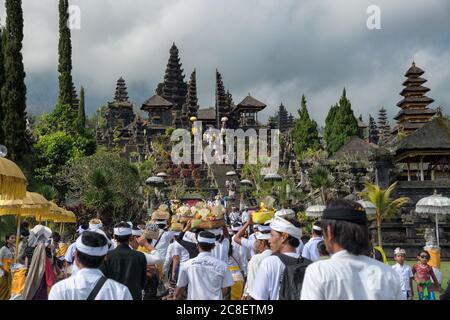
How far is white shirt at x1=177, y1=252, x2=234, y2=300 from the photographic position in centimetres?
571

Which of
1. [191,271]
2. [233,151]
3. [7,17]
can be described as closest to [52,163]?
[7,17]

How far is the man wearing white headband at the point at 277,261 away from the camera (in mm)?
4949

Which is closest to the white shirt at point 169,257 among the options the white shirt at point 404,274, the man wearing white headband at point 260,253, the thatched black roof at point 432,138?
the man wearing white headband at point 260,253

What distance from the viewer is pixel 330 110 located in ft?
216

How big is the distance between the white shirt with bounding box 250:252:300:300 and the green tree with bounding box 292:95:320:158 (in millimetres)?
59915

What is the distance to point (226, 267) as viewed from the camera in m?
5.93

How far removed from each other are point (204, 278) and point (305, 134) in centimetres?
6009

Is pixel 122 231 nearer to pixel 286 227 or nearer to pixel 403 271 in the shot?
pixel 286 227

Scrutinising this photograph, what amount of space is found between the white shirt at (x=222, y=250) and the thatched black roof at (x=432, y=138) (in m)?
20.5

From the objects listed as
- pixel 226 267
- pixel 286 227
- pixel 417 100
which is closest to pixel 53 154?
pixel 226 267

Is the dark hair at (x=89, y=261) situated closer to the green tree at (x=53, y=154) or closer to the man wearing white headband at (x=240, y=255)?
the man wearing white headband at (x=240, y=255)
